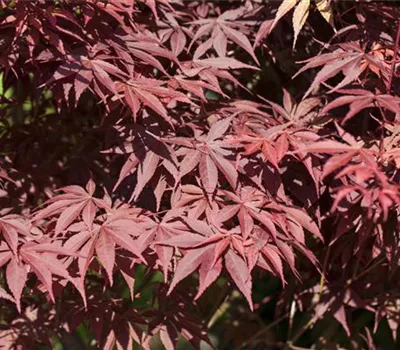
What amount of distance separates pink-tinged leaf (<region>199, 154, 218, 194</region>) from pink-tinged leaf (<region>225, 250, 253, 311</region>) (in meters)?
0.18

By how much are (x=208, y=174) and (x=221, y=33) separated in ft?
1.98

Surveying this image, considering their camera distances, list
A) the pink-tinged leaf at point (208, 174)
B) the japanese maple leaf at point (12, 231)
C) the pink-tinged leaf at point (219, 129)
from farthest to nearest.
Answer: the pink-tinged leaf at point (219, 129)
the pink-tinged leaf at point (208, 174)
the japanese maple leaf at point (12, 231)

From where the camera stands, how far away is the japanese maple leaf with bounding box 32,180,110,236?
1858 mm

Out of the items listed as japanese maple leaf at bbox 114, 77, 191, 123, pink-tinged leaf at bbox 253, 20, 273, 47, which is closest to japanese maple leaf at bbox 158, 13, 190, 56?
pink-tinged leaf at bbox 253, 20, 273, 47

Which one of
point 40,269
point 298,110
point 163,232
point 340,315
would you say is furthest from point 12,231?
point 340,315

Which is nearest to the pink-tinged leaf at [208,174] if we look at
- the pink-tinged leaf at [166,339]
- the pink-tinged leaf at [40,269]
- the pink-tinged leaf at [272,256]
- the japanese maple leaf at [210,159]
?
the japanese maple leaf at [210,159]

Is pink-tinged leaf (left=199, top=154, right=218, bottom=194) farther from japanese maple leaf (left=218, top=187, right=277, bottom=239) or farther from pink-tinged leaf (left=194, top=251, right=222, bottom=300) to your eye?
pink-tinged leaf (left=194, top=251, right=222, bottom=300)

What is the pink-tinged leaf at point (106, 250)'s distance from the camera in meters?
1.72

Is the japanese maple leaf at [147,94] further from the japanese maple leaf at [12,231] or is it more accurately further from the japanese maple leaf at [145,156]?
the japanese maple leaf at [12,231]

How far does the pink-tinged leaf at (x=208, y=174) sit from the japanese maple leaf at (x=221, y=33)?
0.46 meters

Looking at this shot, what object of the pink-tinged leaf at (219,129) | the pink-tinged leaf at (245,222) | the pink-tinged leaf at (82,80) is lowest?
A: the pink-tinged leaf at (245,222)

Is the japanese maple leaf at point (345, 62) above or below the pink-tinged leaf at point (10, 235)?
above

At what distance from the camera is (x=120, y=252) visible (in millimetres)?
1900

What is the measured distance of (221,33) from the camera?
2.28 meters
